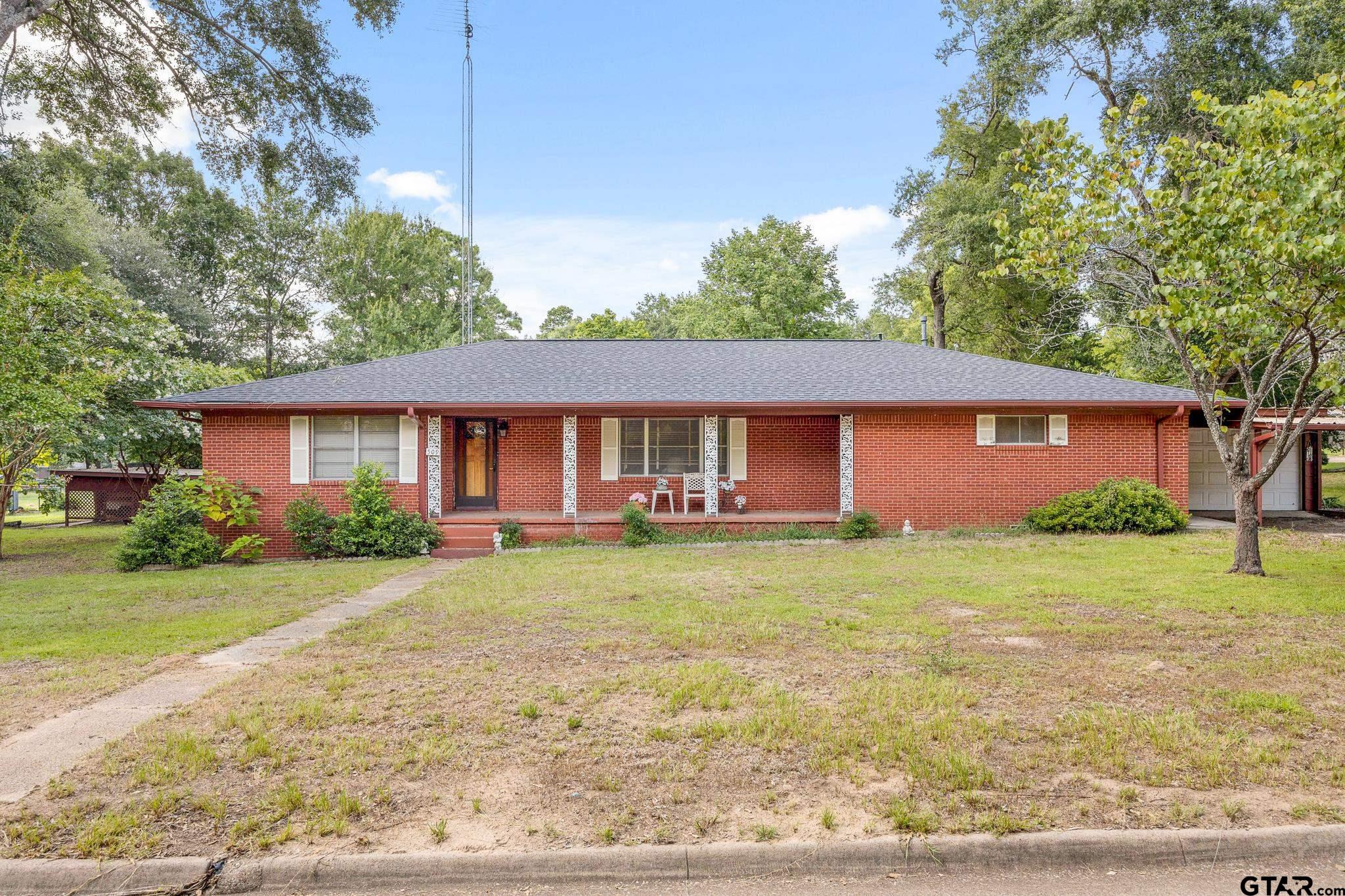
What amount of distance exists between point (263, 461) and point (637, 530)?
6.91m

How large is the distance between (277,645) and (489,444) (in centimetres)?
877

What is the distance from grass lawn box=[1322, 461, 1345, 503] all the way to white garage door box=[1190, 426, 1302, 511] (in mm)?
3097

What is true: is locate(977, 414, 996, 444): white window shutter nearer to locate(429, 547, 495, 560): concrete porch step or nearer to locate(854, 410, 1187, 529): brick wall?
locate(854, 410, 1187, 529): brick wall

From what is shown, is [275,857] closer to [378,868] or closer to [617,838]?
[378,868]

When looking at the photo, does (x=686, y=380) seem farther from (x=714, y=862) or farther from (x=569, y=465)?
(x=714, y=862)

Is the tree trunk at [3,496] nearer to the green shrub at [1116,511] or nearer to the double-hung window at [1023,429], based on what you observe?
the double-hung window at [1023,429]

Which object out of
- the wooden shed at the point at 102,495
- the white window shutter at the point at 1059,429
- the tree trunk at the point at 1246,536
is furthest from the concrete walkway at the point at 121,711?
the wooden shed at the point at 102,495

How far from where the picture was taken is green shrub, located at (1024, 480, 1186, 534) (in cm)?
1233

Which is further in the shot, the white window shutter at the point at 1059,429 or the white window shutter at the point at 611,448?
the white window shutter at the point at 611,448

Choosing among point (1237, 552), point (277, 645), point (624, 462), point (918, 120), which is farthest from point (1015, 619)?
point (918, 120)

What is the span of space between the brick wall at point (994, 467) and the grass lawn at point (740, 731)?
580cm

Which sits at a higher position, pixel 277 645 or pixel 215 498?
pixel 215 498

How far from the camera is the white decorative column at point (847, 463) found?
1320 cm

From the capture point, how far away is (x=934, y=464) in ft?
43.3
